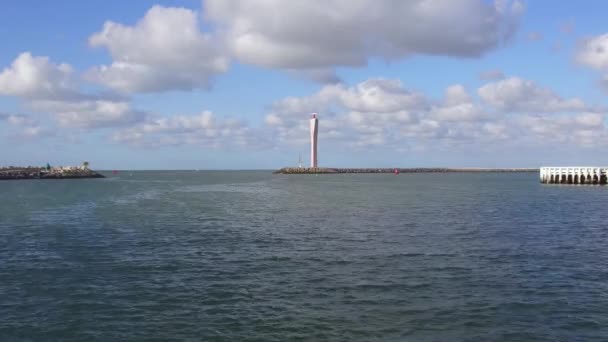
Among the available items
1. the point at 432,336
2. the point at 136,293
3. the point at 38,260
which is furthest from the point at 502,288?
the point at 38,260

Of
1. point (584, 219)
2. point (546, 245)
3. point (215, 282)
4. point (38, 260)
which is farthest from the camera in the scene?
point (584, 219)

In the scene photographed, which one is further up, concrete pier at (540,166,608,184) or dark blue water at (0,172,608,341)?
concrete pier at (540,166,608,184)

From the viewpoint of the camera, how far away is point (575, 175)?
112875 mm

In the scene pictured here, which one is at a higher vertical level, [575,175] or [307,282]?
[575,175]

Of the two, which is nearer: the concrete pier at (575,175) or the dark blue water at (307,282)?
the dark blue water at (307,282)

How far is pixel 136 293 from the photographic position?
2008cm

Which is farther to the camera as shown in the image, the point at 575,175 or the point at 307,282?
the point at 575,175

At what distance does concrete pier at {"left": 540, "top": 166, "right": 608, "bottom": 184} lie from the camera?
107188 mm

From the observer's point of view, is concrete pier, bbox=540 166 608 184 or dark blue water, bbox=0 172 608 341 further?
concrete pier, bbox=540 166 608 184

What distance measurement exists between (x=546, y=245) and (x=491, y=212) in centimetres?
2221

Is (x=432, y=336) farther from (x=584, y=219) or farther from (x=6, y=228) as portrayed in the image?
(x=6, y=228)

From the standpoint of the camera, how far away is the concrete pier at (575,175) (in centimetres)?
10719

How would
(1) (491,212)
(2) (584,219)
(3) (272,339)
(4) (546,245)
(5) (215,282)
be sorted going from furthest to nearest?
(1) (491,212) < (2) (584,219) < (4) (546,245) < (5) (215,282) < (3) (272,339)

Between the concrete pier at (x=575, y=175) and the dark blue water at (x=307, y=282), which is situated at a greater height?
the concrete pier at (x=575, y=175)
